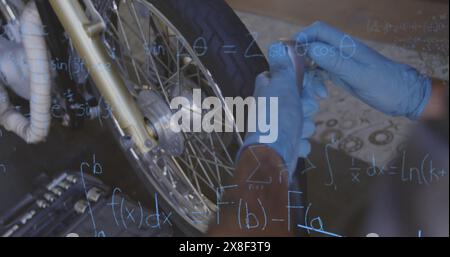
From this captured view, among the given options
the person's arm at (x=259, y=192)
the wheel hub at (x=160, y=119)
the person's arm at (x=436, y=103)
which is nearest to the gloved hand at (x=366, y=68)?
the person's arm at (x=436, y=103)

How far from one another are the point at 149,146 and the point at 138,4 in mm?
225

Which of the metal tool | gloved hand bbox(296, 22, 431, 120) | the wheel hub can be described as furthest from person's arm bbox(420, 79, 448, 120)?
the wheel hub

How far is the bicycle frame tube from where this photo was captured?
0.68 metres

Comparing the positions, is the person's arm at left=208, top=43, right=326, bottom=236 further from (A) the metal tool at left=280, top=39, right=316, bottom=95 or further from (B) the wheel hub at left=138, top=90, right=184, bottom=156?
(B) the wheel hub at left=138, top=90, right=184, bottom=156

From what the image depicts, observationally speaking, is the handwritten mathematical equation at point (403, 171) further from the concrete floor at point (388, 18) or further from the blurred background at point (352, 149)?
the concrete floor at point (388, 18)

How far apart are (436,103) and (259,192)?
0.25 meters

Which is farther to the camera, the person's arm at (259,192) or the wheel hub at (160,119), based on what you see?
the wheel hub at (160,119)

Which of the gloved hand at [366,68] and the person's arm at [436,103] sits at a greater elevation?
the gloved hand at [366,68]

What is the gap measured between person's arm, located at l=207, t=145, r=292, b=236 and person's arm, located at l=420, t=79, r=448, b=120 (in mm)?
198

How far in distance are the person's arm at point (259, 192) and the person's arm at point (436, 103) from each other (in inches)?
7.8

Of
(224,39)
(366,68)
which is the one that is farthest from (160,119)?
(366,68)

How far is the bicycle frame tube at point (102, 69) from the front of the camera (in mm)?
680

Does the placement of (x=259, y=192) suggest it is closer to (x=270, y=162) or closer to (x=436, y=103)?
(x=270, y=162)
